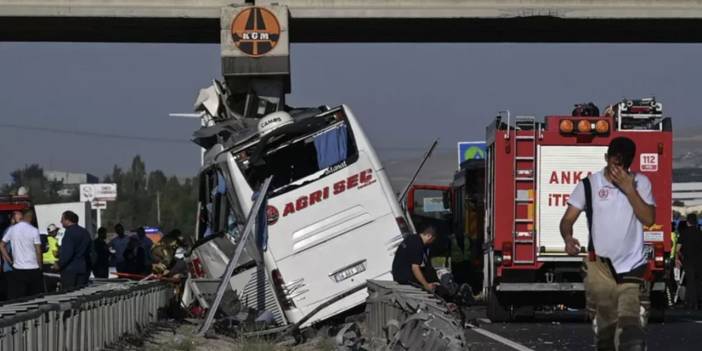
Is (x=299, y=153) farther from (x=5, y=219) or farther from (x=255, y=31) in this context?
(x=5, y=219)

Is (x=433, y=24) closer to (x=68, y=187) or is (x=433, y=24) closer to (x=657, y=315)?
(x=657, y=315)

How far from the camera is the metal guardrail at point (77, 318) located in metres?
11.3

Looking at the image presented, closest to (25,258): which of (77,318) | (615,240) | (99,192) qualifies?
(77,318)

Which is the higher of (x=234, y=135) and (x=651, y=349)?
(x=234, y=135)

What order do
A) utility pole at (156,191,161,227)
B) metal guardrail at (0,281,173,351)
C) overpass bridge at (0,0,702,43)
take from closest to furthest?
metal guardrail at (0,281,173,351) < overpass bridge at (0,0,702,43) < utility pole at (156,191,161,227)

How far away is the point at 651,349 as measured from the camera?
1727 centimetres

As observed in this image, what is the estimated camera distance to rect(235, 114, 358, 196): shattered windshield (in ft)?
68.3

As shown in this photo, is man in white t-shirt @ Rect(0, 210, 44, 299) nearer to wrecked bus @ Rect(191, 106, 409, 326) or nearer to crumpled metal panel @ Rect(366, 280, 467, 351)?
wrecked bus @ Rect(191, 106, 409, 326)

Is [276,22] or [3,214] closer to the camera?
[276,22]

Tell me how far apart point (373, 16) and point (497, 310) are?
693cm

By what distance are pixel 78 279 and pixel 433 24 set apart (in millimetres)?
9014

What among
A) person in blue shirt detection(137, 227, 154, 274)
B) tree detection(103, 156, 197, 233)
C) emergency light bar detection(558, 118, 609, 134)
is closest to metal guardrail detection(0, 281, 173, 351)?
emergency light bar detection(558, 118, 609, 134)

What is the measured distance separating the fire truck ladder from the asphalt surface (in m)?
1.15

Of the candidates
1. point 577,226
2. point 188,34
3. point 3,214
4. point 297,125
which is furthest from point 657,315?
point 3,214
